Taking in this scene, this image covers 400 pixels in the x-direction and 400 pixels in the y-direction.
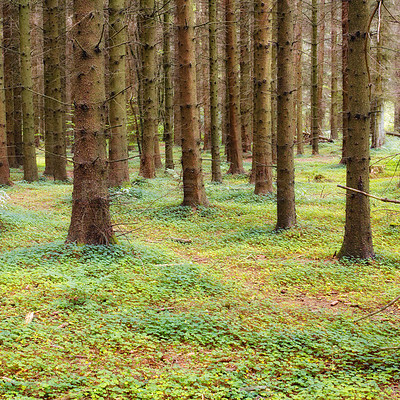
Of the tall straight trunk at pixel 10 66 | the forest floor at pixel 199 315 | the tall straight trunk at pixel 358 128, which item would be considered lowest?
the forest floor at pixel 199 315

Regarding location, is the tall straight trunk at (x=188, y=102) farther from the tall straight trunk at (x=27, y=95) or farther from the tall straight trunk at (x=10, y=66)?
the tall straight trunk at (x=10, y=66)

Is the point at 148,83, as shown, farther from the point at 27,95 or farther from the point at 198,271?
the point at 198,271

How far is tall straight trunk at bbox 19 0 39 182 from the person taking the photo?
17.1 m

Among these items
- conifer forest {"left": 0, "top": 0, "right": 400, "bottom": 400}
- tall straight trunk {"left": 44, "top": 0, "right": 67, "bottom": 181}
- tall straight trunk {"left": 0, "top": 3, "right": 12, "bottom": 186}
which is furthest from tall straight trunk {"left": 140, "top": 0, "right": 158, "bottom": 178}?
tall straight trunk {"left": 0, "top": 3, "right": 12, "bottom": 186}

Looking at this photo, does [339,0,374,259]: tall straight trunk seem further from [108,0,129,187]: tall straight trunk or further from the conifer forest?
[108,0,129,187]: tall straight trunk

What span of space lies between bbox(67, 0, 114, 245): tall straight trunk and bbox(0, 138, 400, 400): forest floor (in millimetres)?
569

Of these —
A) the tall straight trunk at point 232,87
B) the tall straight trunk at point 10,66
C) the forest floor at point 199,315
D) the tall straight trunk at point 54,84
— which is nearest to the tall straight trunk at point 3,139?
the tall straight trunk at point 54,84

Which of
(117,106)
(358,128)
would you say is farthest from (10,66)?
(358,128)

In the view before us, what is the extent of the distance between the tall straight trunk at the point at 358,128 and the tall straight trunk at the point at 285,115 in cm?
215

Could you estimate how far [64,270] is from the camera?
6750 millimetres

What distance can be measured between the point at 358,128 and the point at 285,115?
2.50 metres

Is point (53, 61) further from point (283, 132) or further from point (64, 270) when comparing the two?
point (64, 270)

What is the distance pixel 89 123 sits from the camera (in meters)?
7.39

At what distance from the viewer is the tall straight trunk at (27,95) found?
17109mm
